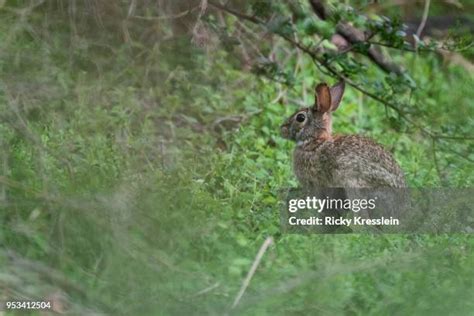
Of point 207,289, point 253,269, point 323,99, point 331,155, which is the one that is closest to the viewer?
point 207,289

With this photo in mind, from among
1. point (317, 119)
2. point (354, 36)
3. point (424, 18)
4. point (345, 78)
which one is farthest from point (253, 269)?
point (424, 18)

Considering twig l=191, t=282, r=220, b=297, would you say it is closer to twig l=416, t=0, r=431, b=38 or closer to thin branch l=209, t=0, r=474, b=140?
thin branch l=209, t=0, r=474, b=140

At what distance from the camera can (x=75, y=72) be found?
7.11 metres

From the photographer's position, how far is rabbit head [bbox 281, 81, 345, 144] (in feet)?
22.9

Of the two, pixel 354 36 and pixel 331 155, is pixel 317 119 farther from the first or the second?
pixel 354 36

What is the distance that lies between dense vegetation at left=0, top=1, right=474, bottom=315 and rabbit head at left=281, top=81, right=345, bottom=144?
32 centimetres

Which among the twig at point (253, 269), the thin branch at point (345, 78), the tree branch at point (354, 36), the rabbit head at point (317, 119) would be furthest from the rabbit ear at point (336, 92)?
the twig at point (253, 269)

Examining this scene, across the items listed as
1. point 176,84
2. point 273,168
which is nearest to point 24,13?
point 176,84

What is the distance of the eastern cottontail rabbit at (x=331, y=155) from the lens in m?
6.57

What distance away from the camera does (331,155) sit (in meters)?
6.74

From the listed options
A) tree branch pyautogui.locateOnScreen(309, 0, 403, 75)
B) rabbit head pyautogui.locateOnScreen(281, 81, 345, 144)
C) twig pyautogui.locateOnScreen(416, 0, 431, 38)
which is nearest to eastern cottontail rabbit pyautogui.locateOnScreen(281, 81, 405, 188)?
rabbit head pyautogui.locateOnScreen(281, 81, 345, 144)

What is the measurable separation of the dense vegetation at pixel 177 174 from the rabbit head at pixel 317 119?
0.32 meters

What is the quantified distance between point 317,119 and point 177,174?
3.15 ft

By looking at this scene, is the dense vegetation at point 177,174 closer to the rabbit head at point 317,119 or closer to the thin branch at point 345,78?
the thin branch at point 345,78
